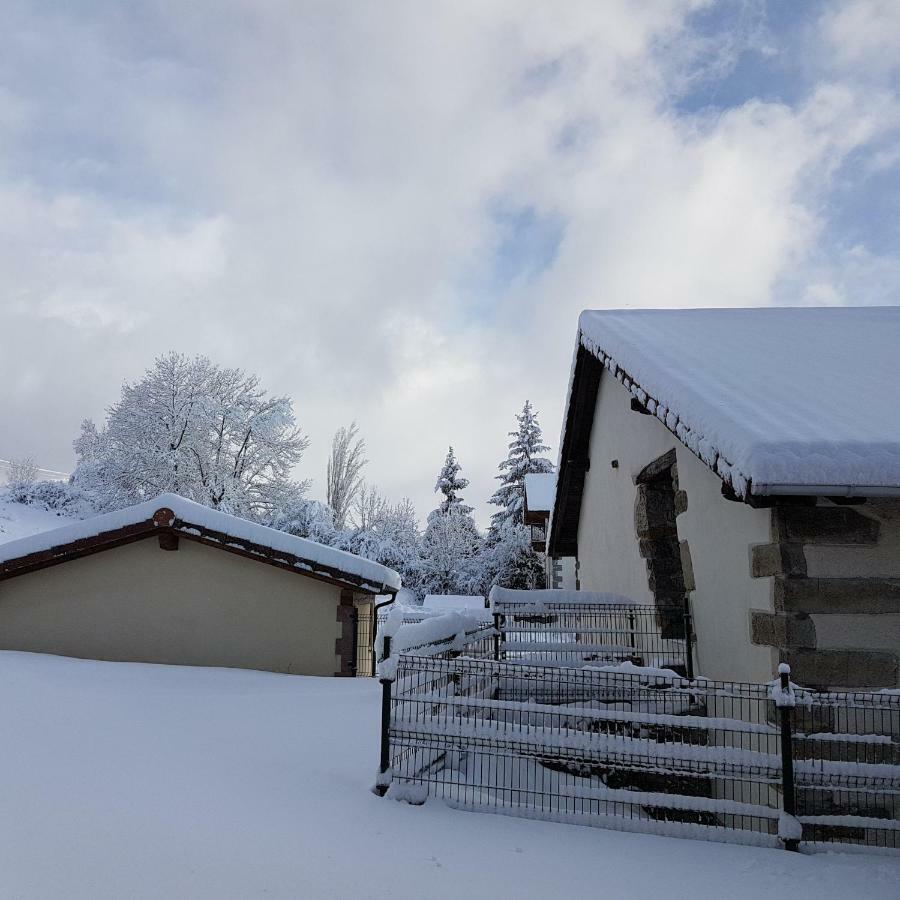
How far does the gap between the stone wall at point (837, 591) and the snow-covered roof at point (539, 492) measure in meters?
20.5

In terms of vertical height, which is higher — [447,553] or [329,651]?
[447,553]

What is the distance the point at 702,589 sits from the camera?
266 inches

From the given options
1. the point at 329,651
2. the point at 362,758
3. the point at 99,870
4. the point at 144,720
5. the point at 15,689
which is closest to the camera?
→ the point at 99,870

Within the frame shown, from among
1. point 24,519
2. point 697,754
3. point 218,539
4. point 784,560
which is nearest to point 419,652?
point 697,754

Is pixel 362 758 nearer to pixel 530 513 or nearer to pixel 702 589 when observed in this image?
pixel 702 589

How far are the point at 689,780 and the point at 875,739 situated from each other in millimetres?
2785

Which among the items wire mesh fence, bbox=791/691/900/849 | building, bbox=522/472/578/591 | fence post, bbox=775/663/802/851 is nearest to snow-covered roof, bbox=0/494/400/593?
wire mesh fence, bbox=791/691/900/849

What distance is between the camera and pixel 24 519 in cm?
3222

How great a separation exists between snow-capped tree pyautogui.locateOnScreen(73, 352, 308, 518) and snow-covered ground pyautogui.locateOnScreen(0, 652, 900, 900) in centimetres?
2475

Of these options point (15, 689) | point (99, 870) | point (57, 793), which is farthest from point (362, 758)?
point (15, 689)

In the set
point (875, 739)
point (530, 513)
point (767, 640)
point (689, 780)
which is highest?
point (530, 513)

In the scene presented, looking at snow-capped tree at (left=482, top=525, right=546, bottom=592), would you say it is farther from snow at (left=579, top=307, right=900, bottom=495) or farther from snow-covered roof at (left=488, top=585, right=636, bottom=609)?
snow at (left=579, top=307, right=900, bottom=495)

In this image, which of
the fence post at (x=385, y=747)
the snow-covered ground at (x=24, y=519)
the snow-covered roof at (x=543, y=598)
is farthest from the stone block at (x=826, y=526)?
the snow-covered ground at (x=24, y=519)

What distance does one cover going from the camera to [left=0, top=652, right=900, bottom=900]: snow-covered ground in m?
3.35
